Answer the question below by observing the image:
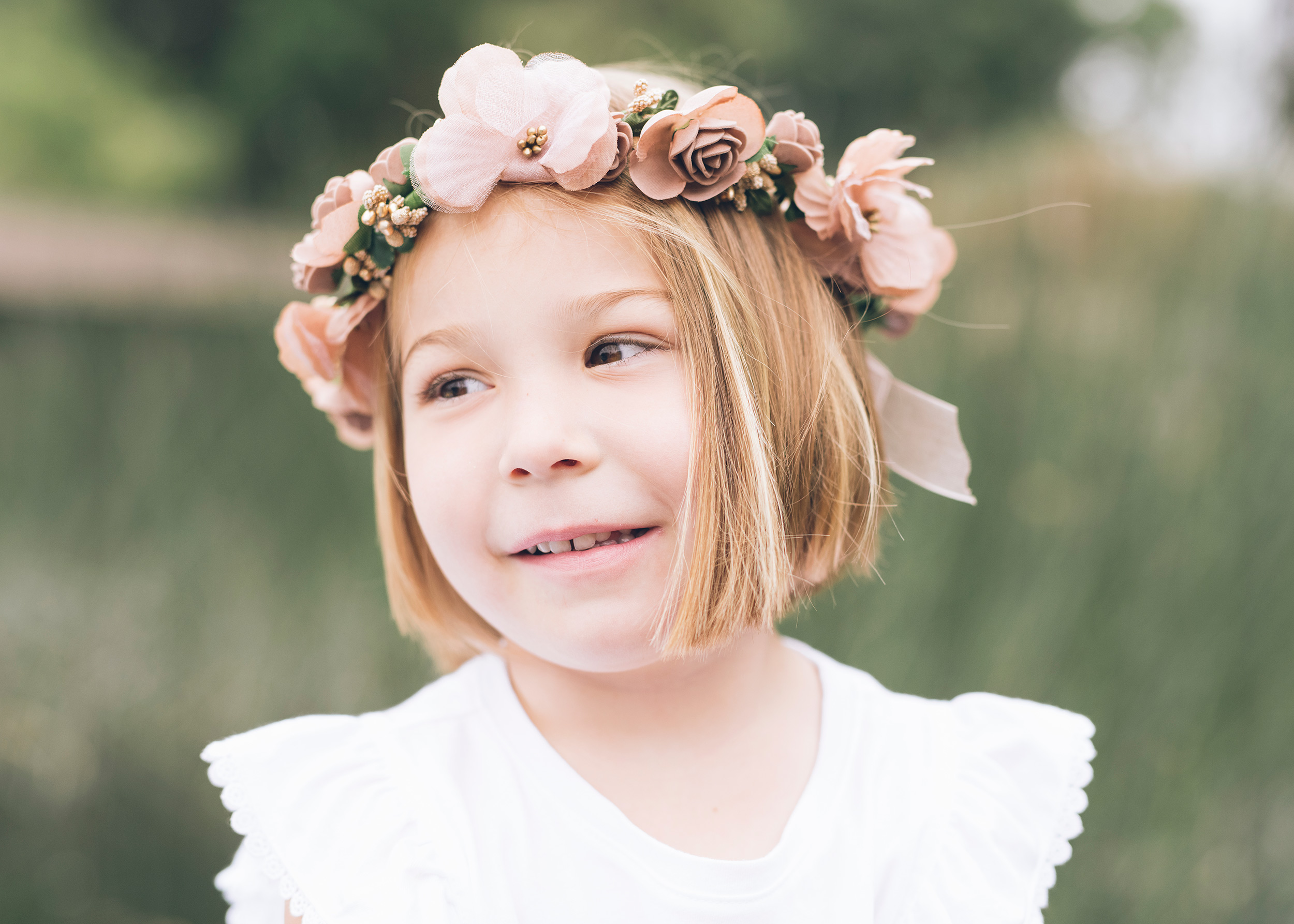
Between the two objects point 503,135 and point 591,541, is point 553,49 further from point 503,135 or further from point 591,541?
point 591,541

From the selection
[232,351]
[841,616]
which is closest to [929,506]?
[841,616]

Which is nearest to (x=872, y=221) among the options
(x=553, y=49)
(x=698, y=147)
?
(x=698, y=147)

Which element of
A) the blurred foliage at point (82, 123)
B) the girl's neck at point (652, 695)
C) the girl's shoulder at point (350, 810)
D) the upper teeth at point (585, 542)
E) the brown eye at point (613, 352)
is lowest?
the girl's shoulder at point (350, 810)

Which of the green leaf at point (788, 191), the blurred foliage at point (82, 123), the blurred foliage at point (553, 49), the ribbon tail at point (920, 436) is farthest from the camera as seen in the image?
the blurred foliage at point (553, 49)

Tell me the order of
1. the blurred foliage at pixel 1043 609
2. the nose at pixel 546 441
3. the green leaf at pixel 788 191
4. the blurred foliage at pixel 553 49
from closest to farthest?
the nose at pixel 546 441 → the green leaf at pixel 788 191 → the blurred foliage at pixel 1043 609 → the blurred foliage at pixel 553 49

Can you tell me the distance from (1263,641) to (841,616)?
110cm

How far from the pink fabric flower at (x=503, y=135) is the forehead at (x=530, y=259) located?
29 millimetres

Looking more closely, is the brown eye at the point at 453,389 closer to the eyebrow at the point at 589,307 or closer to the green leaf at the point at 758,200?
the eyebrow at the point at 589,307

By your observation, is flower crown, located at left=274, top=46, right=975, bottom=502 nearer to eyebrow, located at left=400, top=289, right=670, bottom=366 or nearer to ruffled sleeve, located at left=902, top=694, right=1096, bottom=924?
eyebrow, located at left=400, top=289, right=670, bottom=366

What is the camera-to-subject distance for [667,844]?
1.14 meters

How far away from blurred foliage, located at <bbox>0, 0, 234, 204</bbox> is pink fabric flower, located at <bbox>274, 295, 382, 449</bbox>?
17.1 ft

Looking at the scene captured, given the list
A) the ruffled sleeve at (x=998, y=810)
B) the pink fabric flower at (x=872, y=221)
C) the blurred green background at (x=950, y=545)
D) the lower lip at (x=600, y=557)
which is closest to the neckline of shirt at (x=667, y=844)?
the ruffled sleeve at (x=998, y=810)

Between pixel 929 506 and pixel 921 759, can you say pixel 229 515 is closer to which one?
pixel 929 506

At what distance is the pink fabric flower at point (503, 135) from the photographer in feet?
3.54
